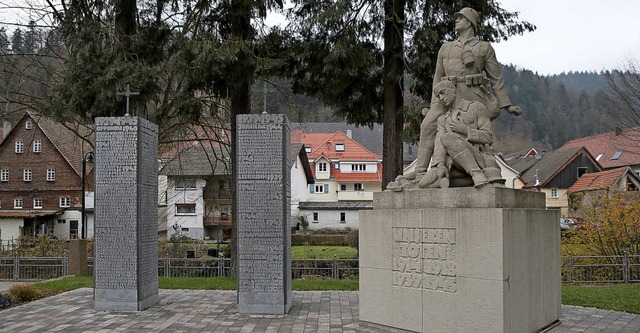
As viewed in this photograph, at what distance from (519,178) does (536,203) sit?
46.2m

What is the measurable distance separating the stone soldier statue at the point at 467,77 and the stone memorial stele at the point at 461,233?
1cm

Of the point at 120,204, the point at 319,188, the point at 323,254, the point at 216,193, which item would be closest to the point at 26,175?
the point at 216,193

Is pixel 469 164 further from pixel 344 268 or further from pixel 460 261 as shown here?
pixel 344 268

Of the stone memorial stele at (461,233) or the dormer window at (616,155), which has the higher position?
the dormer window at (616,155)

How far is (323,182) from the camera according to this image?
54094 millimetres

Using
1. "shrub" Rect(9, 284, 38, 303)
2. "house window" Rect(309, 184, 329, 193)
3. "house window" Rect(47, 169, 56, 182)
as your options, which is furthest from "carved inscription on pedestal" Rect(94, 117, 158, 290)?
"house window" Rect(309, 184, 329, 193)

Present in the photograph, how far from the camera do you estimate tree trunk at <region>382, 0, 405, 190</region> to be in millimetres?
15867

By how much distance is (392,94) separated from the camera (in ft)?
52.6

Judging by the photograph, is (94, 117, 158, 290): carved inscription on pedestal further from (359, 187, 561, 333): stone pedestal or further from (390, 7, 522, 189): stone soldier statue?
(390, 7, 522, 189): stone soldier statue

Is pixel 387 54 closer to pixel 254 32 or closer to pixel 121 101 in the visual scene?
pixel 254 32

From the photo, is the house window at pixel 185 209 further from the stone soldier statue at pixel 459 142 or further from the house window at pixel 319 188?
the stone soldier statue at pixel 459 142

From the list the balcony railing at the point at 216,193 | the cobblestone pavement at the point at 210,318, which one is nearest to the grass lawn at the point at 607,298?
the cobblestone pavement at the point at 210,318

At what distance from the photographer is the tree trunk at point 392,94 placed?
625 inches

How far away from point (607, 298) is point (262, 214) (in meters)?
6.95
